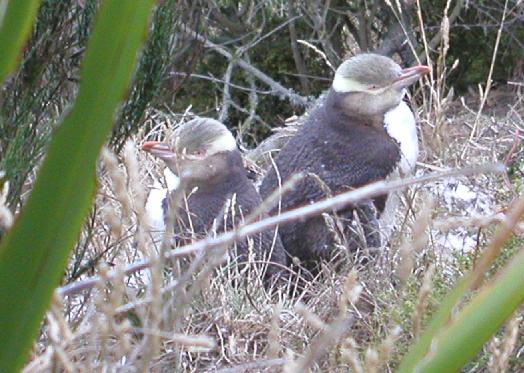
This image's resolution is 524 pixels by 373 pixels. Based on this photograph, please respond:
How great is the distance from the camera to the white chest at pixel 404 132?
4.59 metres

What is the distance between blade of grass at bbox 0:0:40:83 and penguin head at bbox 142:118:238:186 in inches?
131

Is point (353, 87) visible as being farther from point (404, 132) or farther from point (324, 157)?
point (324, 157)

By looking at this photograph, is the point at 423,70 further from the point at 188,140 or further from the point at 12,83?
the point at 12,83

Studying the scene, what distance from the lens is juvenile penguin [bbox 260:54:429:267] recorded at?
14.6ft

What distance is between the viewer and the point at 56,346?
1142 millimetres

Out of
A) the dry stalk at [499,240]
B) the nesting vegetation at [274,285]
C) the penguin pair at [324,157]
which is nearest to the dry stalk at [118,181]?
the nesting vegetation at [274,285]

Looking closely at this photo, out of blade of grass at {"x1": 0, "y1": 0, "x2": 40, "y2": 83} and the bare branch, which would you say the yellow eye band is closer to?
the bare branch

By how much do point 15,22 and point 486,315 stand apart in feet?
1.44

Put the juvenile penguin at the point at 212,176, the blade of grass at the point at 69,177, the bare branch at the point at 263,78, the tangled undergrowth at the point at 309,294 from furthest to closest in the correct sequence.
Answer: the bare branch at the point at 263,78 < the juvenile penguin at the point at 212,176 < the tangled undergrowth at the point at 309,294 < the blade of grass at the point at 69,177

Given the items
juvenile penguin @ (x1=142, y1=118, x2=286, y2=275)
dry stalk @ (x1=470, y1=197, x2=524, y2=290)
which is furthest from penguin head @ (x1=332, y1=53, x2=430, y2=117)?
dry stalk @ (x1=470, y1=197, x2=524, y2=290)

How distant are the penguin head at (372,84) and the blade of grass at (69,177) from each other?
12.7 feet

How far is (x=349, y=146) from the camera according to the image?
4.54 meters

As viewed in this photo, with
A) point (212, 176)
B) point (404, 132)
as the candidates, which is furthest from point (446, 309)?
point (404, 132)

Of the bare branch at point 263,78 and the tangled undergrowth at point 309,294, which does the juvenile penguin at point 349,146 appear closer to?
the tangled undergrowth at point 309,294
